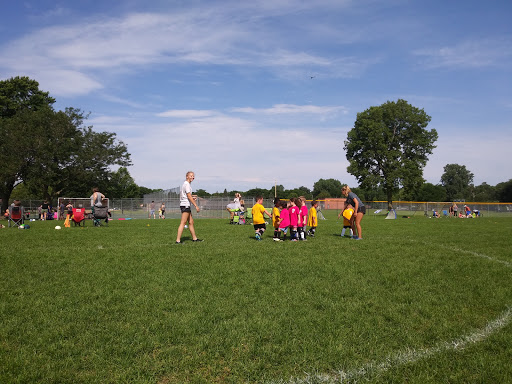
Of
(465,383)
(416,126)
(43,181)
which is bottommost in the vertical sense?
(465,383)

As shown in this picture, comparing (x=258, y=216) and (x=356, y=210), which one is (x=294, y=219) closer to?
(x=258, y=216)

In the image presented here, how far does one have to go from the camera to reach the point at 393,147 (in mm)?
59344

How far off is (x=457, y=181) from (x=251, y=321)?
143495 mm

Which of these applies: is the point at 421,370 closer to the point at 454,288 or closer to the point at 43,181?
the point at 454,288

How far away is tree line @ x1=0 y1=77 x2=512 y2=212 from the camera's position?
39.9m

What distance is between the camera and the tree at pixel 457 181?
130 meters

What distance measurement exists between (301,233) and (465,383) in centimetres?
977

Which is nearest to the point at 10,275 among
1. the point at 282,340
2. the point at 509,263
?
the point at 282,340

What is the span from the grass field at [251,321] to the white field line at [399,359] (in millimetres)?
16

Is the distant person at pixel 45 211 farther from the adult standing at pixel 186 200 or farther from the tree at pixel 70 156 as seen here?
the adult standing at pixel 186 200

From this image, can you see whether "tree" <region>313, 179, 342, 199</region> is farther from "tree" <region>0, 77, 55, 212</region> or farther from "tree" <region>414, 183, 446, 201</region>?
"tree" <region>0, 77, 55, 212</region>

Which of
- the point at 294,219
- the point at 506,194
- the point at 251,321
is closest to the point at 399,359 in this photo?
the point at 251,321

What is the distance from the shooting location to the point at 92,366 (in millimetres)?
3412

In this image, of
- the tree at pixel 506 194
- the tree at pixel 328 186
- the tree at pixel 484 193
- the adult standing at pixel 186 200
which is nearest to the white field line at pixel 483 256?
the adult standing at pixel 186 200
